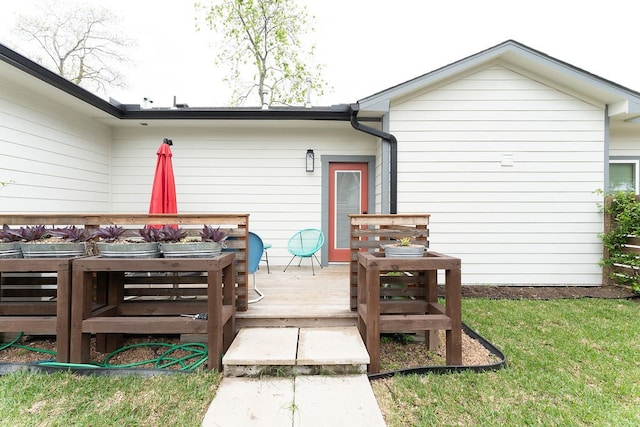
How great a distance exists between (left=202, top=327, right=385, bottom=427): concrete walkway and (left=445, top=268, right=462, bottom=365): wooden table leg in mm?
671

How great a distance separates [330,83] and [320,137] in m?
7.36

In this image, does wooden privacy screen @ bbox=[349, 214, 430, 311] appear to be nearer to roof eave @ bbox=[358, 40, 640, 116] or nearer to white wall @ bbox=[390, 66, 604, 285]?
white wall @ bbox=[390, 66, 604, 285]

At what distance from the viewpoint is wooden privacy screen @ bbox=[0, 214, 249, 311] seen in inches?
113

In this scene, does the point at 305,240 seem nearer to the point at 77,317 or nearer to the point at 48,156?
the point at 77,317

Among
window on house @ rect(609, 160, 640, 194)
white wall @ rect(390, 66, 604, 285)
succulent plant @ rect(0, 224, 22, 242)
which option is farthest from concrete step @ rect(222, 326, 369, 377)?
window on house @ rect(609, 160, 640, 194)

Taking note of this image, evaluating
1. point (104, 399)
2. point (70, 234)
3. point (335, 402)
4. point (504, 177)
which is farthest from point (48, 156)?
point (504, 177)

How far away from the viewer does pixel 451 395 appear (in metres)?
2.03

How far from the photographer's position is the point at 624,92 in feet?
14.1

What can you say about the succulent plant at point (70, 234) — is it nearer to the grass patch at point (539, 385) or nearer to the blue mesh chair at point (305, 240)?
the grass patch at point (539, 385)

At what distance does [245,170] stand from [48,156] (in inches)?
104

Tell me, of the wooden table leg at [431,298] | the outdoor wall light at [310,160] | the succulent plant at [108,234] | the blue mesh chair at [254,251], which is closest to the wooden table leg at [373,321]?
the wooden table leg at [431,298]

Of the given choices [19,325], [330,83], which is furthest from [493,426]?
[330,83]

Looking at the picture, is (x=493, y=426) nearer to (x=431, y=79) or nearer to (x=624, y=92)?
(x=431, y=79)

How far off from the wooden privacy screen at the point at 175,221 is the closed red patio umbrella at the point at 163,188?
3.41 feet
